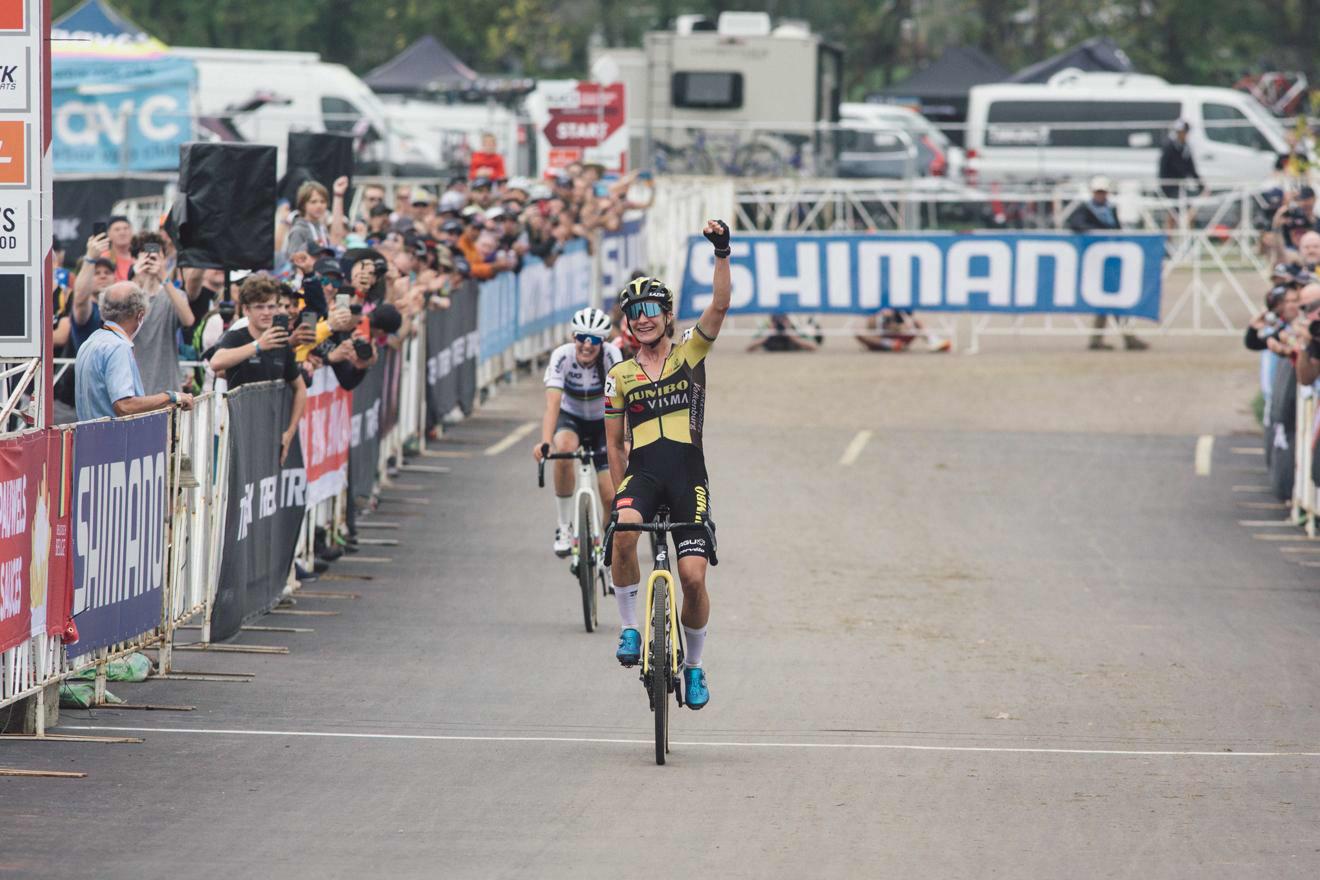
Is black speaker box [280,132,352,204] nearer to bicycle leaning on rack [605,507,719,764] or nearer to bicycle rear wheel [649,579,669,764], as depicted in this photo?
bicycle leaning on rack [605,507,719,764]

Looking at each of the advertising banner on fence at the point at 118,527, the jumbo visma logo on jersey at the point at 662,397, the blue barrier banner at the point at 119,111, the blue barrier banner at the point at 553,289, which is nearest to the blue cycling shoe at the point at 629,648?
the jumbo visma logo on jersey at the point at 662,397

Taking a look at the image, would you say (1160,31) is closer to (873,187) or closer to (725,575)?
(873,187)

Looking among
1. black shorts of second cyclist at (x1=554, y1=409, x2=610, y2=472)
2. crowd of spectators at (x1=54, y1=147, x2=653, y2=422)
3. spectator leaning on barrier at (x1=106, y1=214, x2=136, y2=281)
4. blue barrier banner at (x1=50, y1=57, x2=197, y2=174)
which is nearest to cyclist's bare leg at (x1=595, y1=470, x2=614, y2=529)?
black shorts of second cyclist at (x1=554, y1=409, x2=610, y2=472)

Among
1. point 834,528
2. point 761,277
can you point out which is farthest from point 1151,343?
point 834,528

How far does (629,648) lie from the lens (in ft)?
32.9

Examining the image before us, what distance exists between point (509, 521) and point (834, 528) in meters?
2.73

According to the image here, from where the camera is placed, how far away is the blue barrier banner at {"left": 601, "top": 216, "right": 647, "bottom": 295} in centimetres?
3053

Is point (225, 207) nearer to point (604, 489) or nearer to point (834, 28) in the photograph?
point (604, 489)

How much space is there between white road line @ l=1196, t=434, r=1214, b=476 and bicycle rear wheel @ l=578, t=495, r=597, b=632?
9505mm

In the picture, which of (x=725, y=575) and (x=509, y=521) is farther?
(x=509, y=521)

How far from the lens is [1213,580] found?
52.0ft

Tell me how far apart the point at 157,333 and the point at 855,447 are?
10.4 meters

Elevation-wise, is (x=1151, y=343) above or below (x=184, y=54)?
below

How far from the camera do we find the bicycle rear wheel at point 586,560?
13305mm
